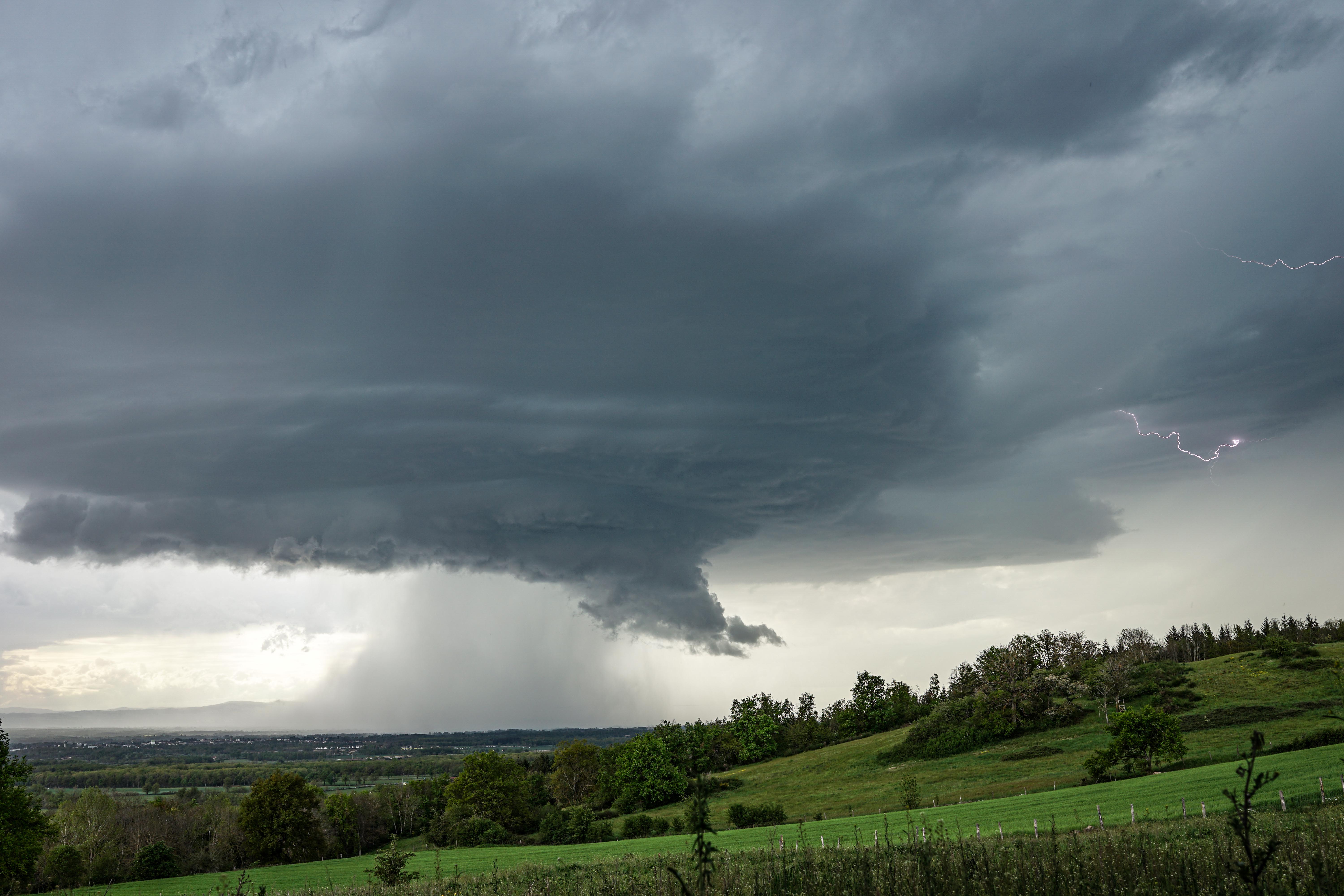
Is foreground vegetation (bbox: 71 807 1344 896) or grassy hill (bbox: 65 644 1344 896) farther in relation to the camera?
grassy hill (bbox: 65 644 1344 896)

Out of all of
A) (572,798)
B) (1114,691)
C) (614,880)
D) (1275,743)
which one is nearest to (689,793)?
(614,880)

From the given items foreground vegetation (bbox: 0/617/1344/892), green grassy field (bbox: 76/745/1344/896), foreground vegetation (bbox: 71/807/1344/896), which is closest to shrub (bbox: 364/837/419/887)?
green grassy field (bbox: 76/745/1344/896)

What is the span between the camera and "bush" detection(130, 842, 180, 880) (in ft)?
268

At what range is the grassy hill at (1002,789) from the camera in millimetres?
40594

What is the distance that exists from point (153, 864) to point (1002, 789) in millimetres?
87013

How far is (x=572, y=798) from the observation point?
12606 cm

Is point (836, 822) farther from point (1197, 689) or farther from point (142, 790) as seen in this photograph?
point (142, 790)

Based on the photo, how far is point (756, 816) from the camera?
7812cm

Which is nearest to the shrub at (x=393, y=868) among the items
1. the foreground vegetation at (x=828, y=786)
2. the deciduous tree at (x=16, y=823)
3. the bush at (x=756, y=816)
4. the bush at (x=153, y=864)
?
the foreground vegetation at (x=828, y=786)

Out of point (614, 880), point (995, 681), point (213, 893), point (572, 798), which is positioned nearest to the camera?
point (614, 880)

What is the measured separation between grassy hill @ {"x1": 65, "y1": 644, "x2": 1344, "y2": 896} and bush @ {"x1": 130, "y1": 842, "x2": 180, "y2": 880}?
19.6ft

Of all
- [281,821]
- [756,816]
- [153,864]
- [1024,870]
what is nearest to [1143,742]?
[756,816]

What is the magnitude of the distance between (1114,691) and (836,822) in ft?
202

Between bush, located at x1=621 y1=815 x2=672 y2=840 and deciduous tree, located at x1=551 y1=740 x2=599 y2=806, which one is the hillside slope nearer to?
bush, located at x1=621 y1=815 x2=672 y2=840
